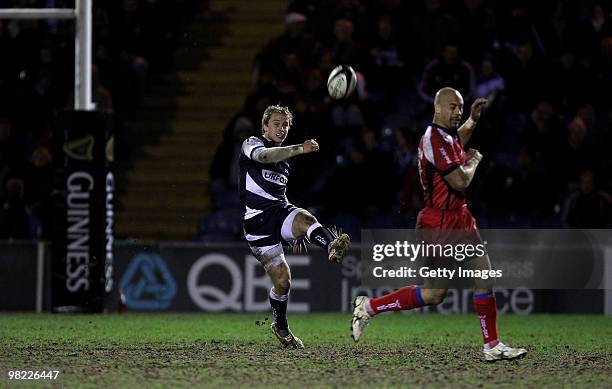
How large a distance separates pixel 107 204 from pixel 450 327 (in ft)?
15.1

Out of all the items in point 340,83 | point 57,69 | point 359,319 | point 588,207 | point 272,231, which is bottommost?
point 359,319

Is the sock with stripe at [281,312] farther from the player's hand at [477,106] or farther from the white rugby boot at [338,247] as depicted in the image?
the player's hand at [477,106]

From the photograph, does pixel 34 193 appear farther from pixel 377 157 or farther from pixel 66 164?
pixel 377 157

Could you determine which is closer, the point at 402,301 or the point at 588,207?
the point at 402,301

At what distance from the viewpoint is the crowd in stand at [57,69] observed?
18.4 metres

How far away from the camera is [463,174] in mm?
9703

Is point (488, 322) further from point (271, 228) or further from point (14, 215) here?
point (14, 215)

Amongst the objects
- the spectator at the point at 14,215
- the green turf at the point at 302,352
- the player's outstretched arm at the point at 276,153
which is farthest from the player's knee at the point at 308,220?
the spectator at the point at 14,215

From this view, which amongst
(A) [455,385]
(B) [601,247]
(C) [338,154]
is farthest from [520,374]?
(C) [338,154]

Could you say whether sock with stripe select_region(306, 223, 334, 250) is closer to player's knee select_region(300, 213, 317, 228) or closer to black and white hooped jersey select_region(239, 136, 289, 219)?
player's knee select_region(300, 213, 317, 228)

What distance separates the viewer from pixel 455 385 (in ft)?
26.8

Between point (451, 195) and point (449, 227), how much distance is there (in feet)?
0.84

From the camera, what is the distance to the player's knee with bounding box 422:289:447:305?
1004 centimetres

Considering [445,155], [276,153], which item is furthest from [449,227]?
[276,153]
